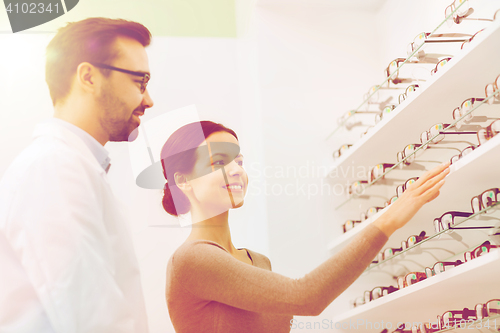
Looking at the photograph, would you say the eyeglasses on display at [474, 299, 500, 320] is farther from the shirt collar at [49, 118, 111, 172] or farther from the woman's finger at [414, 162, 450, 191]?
the shirt collar at [49, 118, 111, 172]

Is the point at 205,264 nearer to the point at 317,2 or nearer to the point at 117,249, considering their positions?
the point at 117,249

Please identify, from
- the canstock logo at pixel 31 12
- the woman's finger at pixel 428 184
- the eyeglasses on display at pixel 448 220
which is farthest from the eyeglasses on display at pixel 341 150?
the canstock logo at pixel 31 12

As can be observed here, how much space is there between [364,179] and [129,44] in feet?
3.90

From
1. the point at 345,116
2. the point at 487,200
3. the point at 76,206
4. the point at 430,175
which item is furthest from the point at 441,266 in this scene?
the point at 76,206

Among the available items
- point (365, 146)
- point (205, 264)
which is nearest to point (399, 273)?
point (365, 146)

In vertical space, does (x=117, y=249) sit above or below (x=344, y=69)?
below

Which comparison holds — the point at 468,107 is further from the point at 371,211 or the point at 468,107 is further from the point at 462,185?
the point at 371,211

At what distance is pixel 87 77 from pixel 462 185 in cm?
122

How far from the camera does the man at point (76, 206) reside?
1216mm

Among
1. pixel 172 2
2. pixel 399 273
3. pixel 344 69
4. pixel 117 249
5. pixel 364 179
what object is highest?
pixel 172 2

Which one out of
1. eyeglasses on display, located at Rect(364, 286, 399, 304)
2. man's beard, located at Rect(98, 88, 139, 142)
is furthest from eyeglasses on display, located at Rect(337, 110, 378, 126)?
man's beard, located at Rect(98, 88, 139, 142)

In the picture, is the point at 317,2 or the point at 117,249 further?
the point at 317,2

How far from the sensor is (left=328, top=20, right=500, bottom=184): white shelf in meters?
1.42

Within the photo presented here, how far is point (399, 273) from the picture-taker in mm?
2129
